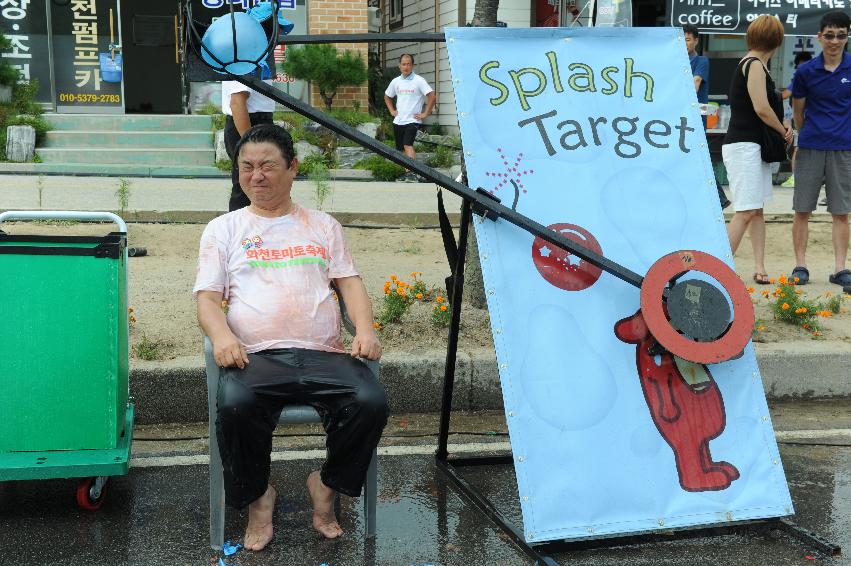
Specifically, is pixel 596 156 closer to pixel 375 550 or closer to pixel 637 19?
pixel 375 550

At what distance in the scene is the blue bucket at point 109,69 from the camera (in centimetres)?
1549

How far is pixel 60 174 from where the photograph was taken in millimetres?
12312

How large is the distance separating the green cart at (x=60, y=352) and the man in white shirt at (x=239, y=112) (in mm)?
1810

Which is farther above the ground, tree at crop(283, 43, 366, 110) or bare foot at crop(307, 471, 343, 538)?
tree at crop(283, 43, 366, 110)

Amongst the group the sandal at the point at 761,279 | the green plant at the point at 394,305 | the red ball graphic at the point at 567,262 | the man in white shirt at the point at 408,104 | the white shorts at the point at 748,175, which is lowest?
the sandal at the point at 761,279

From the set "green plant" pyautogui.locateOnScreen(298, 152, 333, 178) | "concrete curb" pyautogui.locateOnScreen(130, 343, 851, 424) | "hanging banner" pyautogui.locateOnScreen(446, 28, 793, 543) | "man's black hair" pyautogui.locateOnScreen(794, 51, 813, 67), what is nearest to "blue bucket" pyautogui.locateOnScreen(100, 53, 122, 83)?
"green plant" pyautogui.locateOnScreen(298, 152, 333, 178)

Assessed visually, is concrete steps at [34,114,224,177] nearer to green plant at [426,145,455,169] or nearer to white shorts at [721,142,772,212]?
green plant at [426,145,455,169]

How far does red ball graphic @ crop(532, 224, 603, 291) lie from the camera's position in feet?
11.1

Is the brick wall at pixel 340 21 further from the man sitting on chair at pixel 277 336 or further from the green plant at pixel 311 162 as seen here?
the man sitting on chair at pixel 277 336

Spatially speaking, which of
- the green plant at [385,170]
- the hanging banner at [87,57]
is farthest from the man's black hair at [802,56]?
the hanging banner at [87,57]

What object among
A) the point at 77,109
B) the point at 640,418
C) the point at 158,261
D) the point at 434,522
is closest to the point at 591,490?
the point at 640,418

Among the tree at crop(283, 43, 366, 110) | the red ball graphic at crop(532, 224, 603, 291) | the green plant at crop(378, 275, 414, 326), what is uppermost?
the tree at crop(283, 43, 366, 110)

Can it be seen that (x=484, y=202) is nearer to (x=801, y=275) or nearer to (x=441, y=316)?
(x=441, y=316)

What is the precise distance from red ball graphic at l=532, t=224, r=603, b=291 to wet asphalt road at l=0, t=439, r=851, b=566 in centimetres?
94
